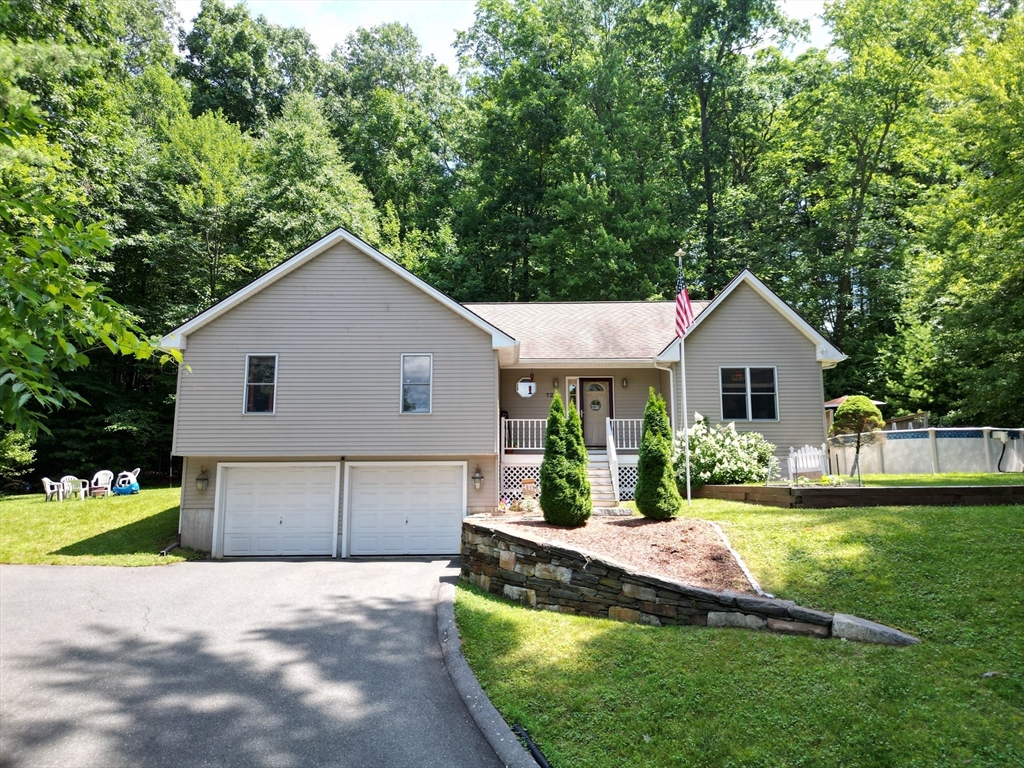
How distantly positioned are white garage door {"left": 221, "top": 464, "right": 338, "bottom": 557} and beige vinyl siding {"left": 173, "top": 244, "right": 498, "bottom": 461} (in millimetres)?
700

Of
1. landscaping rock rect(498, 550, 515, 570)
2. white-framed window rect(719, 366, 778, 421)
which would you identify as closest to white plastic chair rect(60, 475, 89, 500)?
landscaping rock rect(498, 550, 515, 570)

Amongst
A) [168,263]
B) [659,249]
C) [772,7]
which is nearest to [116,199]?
[168,263]

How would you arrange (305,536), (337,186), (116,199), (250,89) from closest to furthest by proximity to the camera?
(305,536), (116,199), (337,186), (250,89)

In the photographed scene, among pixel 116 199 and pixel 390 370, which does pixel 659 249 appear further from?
pixel 116 199

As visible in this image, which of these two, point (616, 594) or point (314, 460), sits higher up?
point (314, 460)

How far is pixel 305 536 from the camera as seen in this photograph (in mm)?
14305

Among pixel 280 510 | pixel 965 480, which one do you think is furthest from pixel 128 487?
pixel 965 480

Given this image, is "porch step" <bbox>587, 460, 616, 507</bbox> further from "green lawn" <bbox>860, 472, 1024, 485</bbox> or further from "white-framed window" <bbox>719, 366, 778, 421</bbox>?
"green lawn" <bbox>860, 472, 1024, 485</bbox>

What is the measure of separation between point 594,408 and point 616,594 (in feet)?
35.8

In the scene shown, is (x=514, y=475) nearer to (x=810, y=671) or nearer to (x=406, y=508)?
(x=406, y=508)

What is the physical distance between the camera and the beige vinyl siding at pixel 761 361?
15.9 metres

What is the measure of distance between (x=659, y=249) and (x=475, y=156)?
11807 millimetres

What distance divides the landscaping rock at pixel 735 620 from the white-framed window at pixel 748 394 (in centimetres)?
1020

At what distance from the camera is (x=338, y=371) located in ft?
47.4
